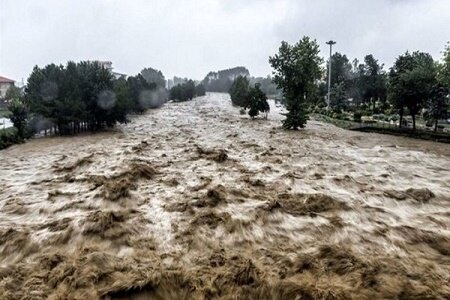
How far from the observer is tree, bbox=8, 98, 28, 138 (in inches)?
1195

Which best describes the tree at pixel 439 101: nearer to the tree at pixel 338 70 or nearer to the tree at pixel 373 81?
the tree at pixel 373 81

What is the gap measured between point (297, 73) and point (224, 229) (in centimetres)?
2974

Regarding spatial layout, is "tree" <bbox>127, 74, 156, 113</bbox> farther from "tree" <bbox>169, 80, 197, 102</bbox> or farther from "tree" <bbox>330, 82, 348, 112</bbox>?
"tree" <bbox>330, 82, 348, 112</bbox>

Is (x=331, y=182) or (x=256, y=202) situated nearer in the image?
(x=256, y=202)

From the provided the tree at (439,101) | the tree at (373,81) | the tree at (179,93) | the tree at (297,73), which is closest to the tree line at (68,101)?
the tree at (297,73)

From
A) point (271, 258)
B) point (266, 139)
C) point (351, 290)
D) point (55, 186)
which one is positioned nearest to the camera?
point (351, 290)

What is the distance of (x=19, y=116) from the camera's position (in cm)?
3083

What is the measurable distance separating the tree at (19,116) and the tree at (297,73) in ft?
76.1

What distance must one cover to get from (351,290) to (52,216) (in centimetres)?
856

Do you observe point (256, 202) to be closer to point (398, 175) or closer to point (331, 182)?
point (331, 182)

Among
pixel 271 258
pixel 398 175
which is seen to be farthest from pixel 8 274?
pixel 398 175

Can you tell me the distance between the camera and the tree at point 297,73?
121 feet

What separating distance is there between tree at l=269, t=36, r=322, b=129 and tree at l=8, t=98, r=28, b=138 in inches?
913

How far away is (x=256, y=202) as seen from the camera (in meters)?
12.4
